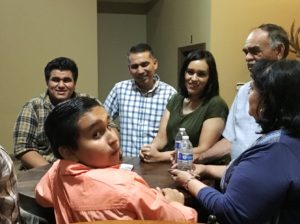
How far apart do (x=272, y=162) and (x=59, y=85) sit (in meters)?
1.81

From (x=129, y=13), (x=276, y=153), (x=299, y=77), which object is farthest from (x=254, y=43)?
(x=129, y=13)

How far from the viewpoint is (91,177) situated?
3.91ft

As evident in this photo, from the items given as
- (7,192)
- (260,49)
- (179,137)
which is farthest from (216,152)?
(7,192)

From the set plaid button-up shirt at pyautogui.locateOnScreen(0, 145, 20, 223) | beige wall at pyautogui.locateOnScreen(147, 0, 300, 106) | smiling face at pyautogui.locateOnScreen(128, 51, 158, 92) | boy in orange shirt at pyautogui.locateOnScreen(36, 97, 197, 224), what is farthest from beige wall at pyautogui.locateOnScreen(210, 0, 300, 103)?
plaid button-up shirt at pyautogui.locateOnScreen(0, 145, 20, 223)

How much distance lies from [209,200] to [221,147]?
0.78 meters

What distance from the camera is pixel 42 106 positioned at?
8.95 feet

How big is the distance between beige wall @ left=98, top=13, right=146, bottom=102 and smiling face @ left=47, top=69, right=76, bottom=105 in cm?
343

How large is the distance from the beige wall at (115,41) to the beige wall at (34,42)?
1.86 metres

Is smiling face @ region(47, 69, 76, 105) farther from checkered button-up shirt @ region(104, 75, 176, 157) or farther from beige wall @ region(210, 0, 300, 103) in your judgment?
beige wall @ region(210, 0, 300, 103)

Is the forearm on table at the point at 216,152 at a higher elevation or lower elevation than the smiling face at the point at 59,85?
lower

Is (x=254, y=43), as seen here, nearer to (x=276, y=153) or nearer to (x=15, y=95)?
(x=276, y=153)

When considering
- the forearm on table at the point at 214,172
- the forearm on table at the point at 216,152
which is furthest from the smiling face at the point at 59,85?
the forearm on table at the point at 214,172

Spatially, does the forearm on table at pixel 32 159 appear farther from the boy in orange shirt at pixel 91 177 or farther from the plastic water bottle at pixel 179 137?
the boy in orange shirt at pixel 91 177

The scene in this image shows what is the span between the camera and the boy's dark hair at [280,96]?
1354mm
